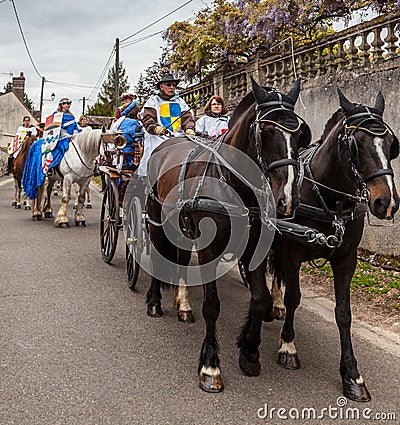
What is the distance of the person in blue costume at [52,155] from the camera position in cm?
1084

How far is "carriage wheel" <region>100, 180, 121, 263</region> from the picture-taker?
7.36 metres

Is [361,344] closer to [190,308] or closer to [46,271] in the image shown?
[190,308]

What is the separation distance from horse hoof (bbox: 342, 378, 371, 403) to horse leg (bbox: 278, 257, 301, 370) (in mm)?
530

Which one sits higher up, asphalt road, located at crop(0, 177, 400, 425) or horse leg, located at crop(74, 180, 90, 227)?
horse leg, located at crop(74, 180, 90, 227)

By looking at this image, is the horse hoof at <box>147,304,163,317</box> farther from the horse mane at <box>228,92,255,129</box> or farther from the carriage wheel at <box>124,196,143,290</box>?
the horse mane at <box>228,92,255,129</box>

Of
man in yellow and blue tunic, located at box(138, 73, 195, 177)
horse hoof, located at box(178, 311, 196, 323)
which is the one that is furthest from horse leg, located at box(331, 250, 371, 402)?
man in yellow and blue tunic, located at box(138, 73, 195, 177)

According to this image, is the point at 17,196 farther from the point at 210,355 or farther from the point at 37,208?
the point at 210,355

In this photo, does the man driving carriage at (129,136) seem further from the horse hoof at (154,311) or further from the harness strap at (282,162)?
the harness strap at (282,162)

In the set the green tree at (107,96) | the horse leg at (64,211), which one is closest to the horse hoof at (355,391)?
the horse leg at (64,211)

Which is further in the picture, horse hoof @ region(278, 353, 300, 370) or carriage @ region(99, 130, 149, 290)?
carriage @ region(99, 130, 149, 290)

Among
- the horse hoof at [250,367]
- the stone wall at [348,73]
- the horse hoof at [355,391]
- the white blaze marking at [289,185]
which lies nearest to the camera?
the white blaze marking at [289,185]

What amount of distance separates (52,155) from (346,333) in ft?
26.9

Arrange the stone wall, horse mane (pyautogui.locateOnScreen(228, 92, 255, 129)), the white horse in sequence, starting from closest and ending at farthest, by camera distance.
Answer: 1. horse mane (pyautogui.locateOnScreen(228, 92, 255, 129))
2. the stone wall
3. the white horse

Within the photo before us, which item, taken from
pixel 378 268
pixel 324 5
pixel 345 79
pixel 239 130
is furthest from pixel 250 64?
pixel 239 130
